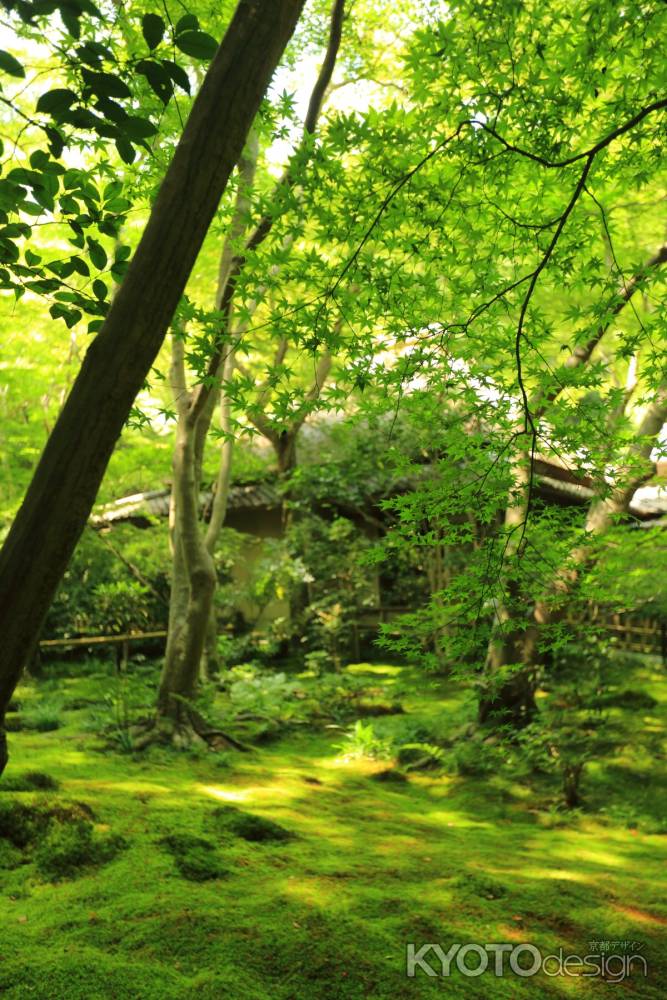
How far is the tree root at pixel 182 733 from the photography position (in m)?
7.98

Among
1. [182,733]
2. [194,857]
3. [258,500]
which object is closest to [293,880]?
[194,857]

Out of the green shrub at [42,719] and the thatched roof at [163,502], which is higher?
the thatched roof at [163,502]

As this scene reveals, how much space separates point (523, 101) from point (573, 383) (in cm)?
134

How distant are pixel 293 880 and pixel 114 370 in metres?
3.27

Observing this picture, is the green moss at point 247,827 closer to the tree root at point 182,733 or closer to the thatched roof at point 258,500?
the tree root at point 182,733

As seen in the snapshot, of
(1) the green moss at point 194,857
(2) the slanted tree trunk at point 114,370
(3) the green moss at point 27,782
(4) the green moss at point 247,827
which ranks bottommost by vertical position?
(3) the green moss at point 27,782

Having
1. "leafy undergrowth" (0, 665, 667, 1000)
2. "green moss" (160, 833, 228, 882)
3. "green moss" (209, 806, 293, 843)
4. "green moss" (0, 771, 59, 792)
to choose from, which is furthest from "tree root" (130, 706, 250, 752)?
"green moss" (160, 833, 228, 882)

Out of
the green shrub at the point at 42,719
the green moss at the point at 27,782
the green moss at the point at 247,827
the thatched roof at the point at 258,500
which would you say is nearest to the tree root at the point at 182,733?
the green shrub at the point at 42,719

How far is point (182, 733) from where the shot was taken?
8.10 m

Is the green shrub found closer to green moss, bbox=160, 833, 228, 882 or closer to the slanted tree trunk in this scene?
green moss, bbox=160, 833, 228, 882

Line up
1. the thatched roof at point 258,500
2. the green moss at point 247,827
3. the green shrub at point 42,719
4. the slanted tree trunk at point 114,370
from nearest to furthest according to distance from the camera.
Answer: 1. the slanted tree trunk at point 114,370
2. the green moss at point 247,827
3. the green shrub at point 42,719
4. the thatched roof at point 258,500

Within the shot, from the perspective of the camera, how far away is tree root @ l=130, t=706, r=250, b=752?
7.98 metres

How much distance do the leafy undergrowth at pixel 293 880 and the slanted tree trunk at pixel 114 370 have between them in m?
1.66

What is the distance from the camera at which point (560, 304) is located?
14641 mm
